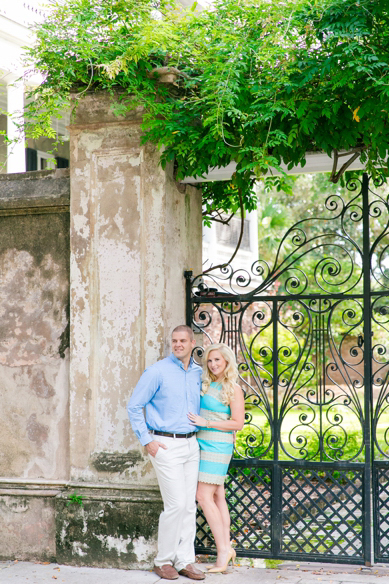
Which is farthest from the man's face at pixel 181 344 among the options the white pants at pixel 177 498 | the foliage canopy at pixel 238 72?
the foliage canopy at pixel 238 72

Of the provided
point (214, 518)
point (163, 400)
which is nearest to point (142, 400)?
point (163, 400)

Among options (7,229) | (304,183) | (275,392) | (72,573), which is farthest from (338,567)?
(304,183)

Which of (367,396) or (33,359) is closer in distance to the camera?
(367,396)

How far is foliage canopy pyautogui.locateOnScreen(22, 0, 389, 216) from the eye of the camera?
4828 millimetres

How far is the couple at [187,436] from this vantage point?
5.17 m

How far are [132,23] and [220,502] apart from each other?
3.87 metres

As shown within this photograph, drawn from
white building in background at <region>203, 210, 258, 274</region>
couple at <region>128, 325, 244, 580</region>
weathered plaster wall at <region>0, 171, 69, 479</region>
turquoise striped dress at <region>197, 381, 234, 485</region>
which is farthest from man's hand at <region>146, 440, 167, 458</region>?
white building in background at <region>203, 210, 258, 274</region>

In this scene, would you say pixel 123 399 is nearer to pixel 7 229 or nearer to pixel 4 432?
pixel 4 432

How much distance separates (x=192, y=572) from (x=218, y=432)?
1057 mm

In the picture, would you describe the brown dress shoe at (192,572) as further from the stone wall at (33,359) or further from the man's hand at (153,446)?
the stone wall at (33,359)

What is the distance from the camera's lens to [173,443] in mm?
5203

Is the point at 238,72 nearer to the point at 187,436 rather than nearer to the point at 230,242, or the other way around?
the point at 187,436

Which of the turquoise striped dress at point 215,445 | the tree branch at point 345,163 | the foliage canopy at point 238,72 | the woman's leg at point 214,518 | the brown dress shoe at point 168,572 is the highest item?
the foliage canopy at point 238,72

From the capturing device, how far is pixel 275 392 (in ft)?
18.7
